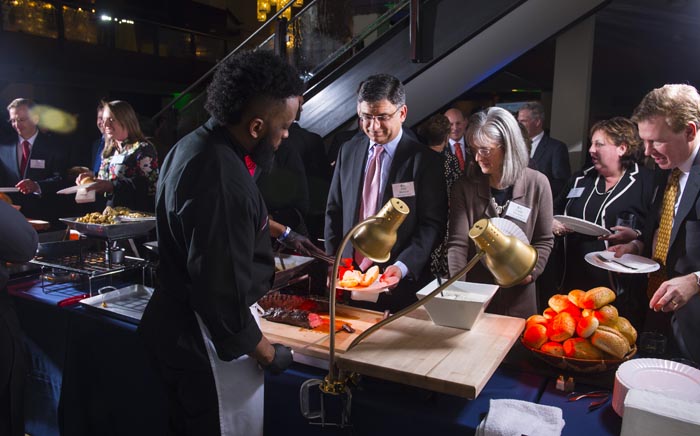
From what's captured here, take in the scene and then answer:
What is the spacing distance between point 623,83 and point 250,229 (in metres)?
7.03

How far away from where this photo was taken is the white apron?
1323mm

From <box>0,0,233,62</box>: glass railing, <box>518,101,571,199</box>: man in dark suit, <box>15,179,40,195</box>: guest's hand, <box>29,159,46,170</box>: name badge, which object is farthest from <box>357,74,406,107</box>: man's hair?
<box>0,0,233,62</box>: glass railing

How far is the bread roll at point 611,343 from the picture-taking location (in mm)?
1306

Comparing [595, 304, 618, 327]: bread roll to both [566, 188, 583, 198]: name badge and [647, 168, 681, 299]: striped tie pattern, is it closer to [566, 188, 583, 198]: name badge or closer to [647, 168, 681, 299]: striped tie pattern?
[647, 168, 681, 299]: striped tie pattern

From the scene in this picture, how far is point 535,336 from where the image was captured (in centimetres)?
140

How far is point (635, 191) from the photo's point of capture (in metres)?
2.68

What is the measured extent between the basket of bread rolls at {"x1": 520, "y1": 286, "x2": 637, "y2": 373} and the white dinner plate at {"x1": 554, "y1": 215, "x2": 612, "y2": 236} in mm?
1060

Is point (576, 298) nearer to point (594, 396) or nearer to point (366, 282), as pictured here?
point (594, 396)

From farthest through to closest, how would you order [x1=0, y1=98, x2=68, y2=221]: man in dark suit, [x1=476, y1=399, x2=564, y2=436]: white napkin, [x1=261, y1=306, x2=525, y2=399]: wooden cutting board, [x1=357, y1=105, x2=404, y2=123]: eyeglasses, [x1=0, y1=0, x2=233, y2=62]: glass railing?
1. [x1=0, y1=0, x2=233, y2=62]: glass railing
2. [x1=0, y1=98, x2=68, y2=221]: man in dark suit
3. [x1=357, y1=105, x2=404, y2=123]: eyeglasses
4. [x1=261, y1=306, x2=525, y2=399]: wooden cutting board
5. [x1=476, y1=399, x2=564, y2=436]: white napkin

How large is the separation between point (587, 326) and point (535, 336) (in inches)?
5.4

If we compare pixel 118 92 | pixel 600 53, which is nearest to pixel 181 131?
pixel 600 53

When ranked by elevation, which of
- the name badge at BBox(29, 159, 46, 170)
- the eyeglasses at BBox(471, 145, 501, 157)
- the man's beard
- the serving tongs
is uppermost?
the eyeglasses at BBox(471, 145, 501, 157)

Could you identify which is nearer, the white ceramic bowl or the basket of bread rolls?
the basket of bread rolls

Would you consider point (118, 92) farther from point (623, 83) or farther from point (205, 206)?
point (205, 206)
